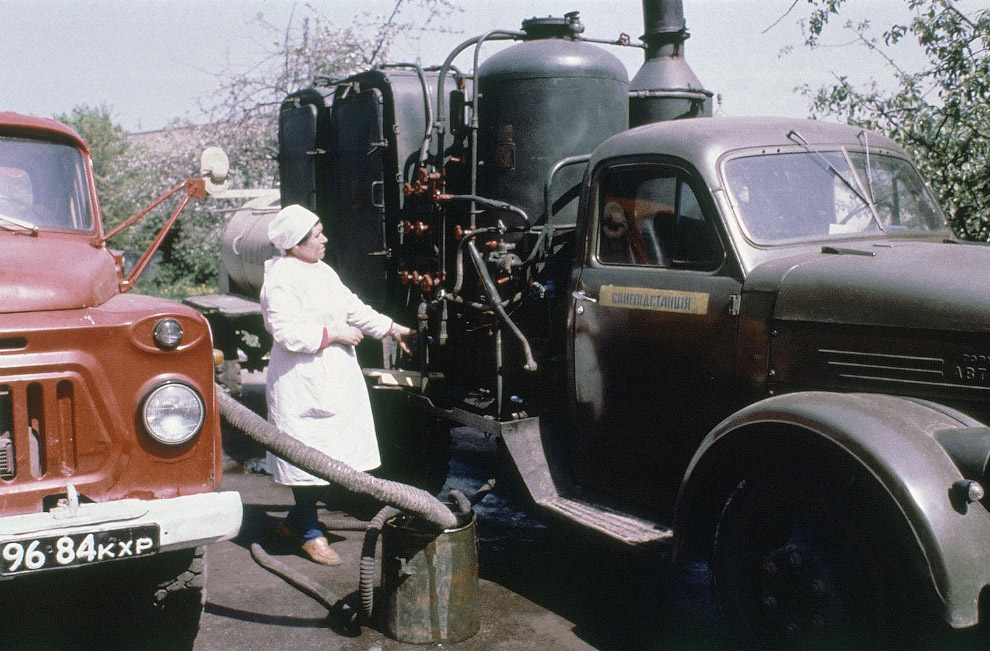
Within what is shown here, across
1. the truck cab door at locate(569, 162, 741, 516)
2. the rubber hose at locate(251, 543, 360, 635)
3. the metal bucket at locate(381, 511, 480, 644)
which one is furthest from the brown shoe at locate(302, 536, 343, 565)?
the truck cab door at locate(569, 162, 741, 516)

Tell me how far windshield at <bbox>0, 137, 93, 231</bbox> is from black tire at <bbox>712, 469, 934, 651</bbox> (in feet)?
11.5

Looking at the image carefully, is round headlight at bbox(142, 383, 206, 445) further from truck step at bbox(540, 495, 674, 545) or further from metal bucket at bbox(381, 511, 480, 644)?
truck step at bbox(540, 495, 674, 545)

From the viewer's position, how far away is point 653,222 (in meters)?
4.50

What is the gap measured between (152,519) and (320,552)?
202cm

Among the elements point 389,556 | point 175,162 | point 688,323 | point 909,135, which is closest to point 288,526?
point 389,556

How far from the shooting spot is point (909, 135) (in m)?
7.96

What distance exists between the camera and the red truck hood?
3.49 m

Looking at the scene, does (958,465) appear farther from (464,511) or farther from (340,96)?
(340,96)

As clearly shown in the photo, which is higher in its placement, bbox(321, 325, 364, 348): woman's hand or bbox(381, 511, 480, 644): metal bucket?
bbox(321, 325, 364, 348): woman's hand

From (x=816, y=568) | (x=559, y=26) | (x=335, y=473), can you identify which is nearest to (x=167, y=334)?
(x=335, y=473)

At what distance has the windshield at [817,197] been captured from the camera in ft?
13.6

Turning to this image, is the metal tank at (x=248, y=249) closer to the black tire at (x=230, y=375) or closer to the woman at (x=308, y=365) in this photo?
the black tire at (x=230, y=375)

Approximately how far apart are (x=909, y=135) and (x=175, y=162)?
19.9 meters

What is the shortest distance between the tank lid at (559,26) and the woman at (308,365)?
1.87 metres
